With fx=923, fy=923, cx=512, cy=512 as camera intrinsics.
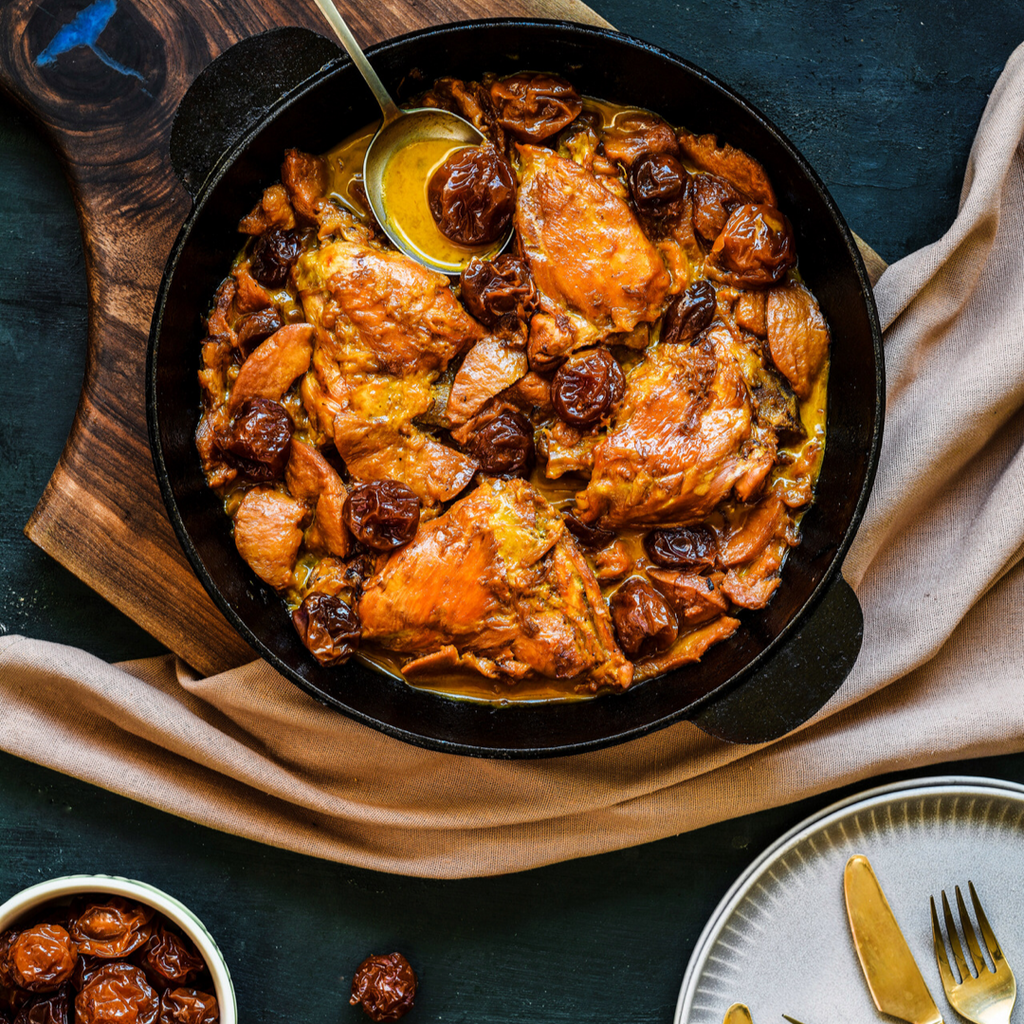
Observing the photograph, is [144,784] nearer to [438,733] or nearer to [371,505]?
[438,733]

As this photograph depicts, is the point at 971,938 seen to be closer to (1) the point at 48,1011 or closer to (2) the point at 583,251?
(2) the point at 583,251

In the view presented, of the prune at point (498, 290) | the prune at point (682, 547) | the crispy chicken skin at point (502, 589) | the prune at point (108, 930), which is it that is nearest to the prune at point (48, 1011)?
the prune at point (108, 930)

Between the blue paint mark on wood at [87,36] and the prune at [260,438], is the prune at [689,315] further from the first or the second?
the blue paint mark on wood at [87,36]

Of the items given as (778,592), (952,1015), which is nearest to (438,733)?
(778,592)

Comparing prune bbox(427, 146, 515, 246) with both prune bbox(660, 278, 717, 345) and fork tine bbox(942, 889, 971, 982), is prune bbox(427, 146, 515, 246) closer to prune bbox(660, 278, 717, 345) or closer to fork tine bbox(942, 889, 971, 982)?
prune bbox(660, 278, 717, 345)

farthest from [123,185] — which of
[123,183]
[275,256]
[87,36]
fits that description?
[275,256]

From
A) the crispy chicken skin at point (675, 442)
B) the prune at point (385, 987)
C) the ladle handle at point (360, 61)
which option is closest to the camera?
the ladle handle at point (360, 61)

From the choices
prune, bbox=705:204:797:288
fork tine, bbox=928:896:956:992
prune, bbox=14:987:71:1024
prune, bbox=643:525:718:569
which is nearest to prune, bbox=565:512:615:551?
prune, bbox=643:525:718:569
